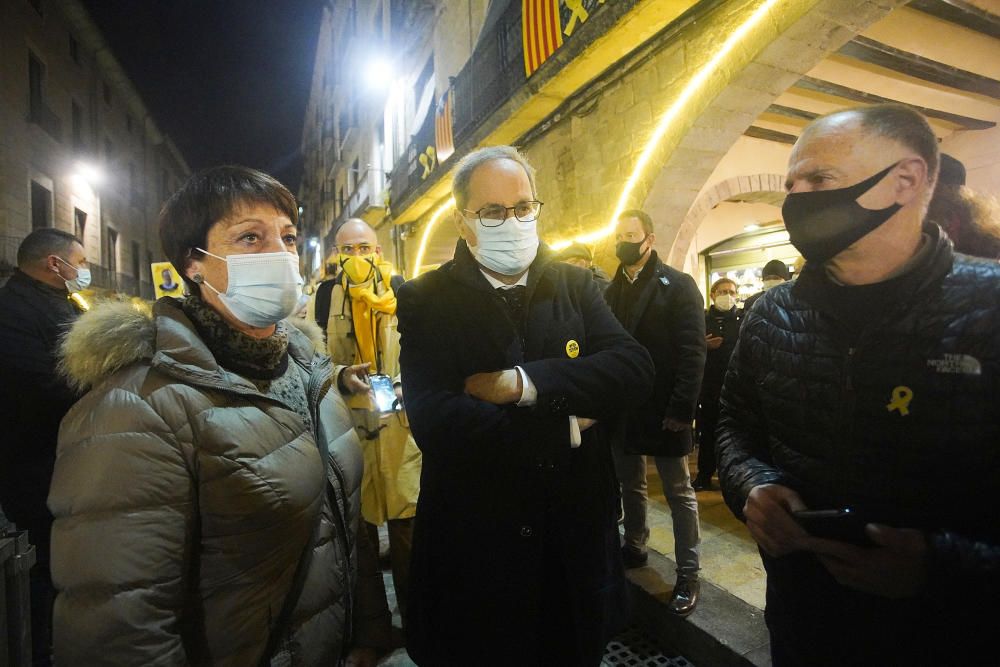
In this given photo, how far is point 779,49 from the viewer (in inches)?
163

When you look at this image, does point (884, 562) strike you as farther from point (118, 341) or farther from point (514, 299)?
point (118, 341)

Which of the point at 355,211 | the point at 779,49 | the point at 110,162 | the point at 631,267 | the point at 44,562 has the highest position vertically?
the point at 110,162

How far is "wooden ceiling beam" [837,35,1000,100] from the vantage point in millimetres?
5105

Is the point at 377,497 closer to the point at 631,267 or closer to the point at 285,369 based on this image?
the point at 285,369

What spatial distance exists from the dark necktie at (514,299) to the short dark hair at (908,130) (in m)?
1.11

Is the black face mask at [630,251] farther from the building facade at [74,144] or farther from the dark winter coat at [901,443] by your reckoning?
the building facade at [74,144]

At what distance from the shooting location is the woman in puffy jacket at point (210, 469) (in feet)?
3.53

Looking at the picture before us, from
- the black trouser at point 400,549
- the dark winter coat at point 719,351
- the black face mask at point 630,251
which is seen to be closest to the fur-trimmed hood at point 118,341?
the black trouser at point 400,549

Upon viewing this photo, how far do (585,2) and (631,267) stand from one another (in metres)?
3.54

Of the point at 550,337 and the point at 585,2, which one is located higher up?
the point at 585,2

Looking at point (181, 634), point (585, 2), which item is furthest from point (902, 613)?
point (585, 2)

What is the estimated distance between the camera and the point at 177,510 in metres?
1.16

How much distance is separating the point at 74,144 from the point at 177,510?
2458cm

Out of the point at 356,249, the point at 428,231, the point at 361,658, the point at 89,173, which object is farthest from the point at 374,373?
the point at 89,173
